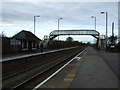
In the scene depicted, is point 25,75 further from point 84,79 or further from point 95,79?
point 95,79

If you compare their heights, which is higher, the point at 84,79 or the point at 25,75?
the point at 84,79

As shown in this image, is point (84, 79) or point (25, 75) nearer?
point (84, 79)

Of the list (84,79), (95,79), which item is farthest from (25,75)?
(95,79)

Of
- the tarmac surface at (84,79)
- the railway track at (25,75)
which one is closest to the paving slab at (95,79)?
the tarmac surface at (84,79)

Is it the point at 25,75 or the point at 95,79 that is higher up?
the point at 95,79

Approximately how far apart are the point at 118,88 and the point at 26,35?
33183 millimetres

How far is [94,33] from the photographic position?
81438 millimetres

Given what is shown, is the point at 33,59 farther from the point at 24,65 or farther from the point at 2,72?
the point at 2,72

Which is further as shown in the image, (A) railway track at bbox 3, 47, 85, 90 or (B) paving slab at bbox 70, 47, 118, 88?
(A) railway track at bbox 3, 47, 85, 90

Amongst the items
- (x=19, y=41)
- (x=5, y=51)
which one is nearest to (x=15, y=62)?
(x=5, y=51)

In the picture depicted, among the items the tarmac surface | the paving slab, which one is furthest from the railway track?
A: the paving slab

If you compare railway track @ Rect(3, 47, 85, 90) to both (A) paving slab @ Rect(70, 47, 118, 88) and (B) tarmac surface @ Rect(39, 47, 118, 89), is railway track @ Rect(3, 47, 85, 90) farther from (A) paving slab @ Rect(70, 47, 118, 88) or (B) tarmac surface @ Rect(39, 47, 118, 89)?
(A) paving slab @ Rect(70, 47, 118, 88)

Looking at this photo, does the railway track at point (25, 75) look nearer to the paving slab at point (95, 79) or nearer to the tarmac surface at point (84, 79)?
the tarmac surface at point (84, 79)

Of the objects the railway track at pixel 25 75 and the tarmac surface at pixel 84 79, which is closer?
the tarmac surface at pixel 84 79
